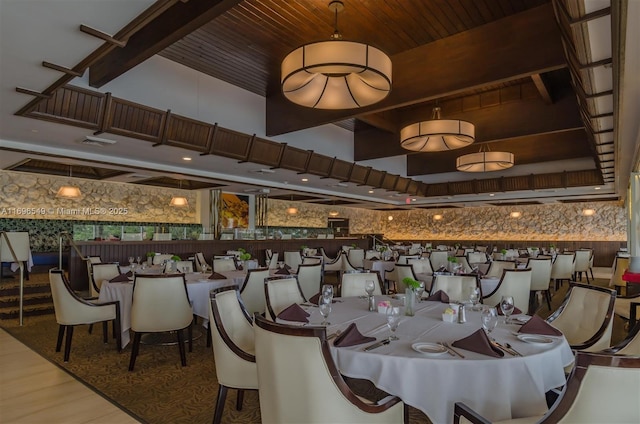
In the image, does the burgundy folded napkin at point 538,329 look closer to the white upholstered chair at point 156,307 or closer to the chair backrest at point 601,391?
the chair backrest at point 601,391

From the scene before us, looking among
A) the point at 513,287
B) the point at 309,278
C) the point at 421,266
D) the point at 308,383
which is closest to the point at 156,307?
the point at 309,278

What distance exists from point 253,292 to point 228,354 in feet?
8.12

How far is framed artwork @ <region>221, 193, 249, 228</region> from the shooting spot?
13.6m

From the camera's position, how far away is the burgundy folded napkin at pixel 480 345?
210 cm

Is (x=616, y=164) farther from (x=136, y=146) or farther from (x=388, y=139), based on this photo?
(x=136, y=146)

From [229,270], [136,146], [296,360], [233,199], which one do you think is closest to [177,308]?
[229,270]

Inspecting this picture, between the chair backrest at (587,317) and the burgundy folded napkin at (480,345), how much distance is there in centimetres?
121

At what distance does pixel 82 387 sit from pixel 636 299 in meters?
6.37

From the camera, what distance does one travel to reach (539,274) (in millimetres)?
7293

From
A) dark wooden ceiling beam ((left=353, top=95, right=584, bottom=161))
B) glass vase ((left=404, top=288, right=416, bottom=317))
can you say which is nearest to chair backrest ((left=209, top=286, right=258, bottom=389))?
glass vase ((left=404, top=288, right=416, bottom=317))

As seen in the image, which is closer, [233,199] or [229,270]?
[229,270]

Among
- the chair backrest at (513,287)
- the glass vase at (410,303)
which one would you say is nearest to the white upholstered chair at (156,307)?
the glass vase at (410,303)

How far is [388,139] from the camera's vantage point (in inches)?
367

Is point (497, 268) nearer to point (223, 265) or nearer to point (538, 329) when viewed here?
point (538, 329)
